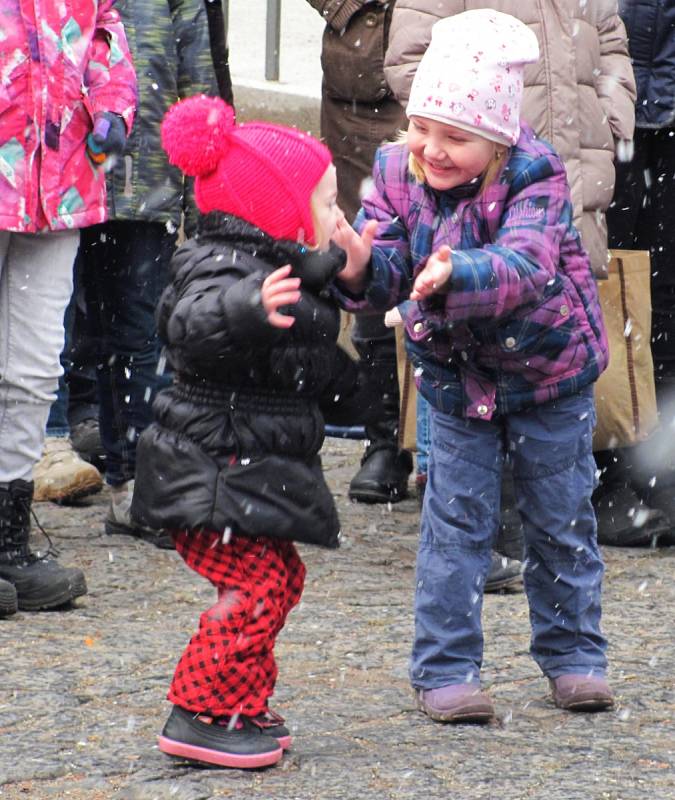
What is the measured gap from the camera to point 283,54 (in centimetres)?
1041

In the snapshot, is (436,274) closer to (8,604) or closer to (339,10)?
(8,604)

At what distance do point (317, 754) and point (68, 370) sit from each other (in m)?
3.50

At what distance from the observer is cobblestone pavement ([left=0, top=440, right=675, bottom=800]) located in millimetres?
3664

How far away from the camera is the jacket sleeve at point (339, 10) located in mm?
6316

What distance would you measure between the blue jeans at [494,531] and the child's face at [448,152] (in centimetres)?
60

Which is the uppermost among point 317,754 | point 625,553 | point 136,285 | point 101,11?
point 101,11

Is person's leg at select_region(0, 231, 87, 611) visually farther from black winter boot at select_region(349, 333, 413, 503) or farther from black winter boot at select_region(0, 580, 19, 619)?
black winter boot at select_region(349, 333, 413, 503)

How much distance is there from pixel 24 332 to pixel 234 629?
1580 mm

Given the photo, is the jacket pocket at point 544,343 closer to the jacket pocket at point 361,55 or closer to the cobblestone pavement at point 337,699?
the cobblestone pavement at point 337,699

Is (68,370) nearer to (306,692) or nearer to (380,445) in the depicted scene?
(380,445)

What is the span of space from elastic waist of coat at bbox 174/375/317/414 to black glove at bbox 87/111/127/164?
138 centimetres

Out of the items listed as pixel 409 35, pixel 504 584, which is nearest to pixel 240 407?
pixel 504 584

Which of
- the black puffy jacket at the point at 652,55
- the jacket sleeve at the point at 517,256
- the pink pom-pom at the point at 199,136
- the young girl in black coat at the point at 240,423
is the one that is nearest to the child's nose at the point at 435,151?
the jacket sleeve at the point at 517,256

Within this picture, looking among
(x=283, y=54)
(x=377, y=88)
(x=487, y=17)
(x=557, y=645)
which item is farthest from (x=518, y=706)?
(x=283, y=54)
